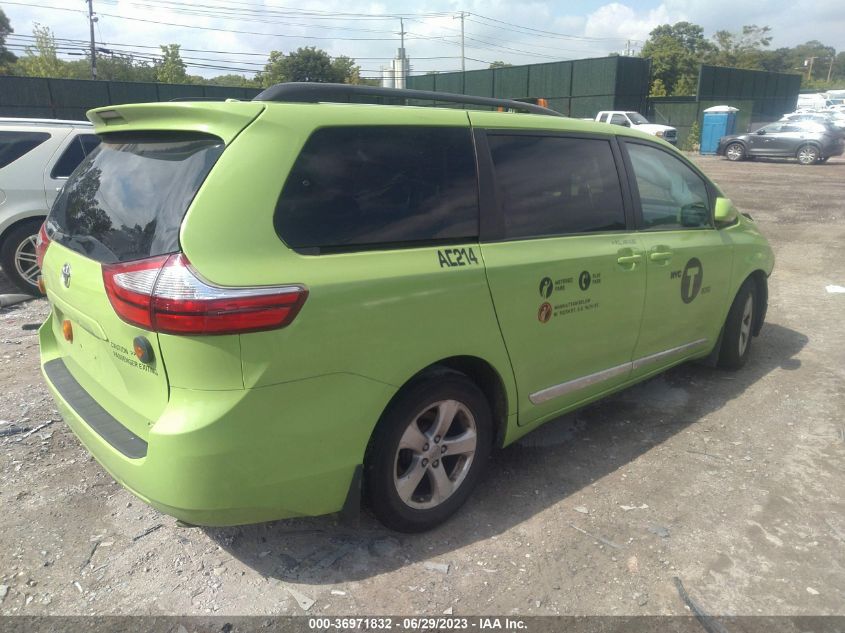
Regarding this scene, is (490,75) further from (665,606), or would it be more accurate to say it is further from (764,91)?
(665,606)

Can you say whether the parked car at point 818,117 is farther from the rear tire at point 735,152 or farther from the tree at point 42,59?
the tree at point 42,59

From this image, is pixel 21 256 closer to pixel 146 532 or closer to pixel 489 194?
pixel 146 532

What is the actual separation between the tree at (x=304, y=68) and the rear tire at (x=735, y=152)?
3171 cm

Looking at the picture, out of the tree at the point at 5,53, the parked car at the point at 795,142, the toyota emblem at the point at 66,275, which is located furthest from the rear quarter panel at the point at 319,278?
the tree at the point at 5,53

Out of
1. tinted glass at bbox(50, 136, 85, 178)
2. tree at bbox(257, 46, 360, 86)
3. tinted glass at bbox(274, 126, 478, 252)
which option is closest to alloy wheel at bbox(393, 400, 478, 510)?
tinted glass at bbox(274, 126, 478, 252)

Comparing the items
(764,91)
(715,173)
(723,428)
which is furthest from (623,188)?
(764,91)

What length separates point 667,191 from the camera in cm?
417

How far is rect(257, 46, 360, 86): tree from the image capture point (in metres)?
52.4

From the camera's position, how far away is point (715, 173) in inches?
867

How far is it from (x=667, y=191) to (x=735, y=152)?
26463 mm

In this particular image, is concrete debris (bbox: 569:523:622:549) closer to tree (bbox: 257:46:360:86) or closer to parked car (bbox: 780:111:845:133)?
parked car (bbox: 780:111:845:133)

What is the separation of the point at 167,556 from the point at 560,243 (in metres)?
2.30

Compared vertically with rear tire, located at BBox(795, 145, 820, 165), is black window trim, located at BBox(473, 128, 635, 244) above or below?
above

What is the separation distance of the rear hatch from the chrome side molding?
181 cm
